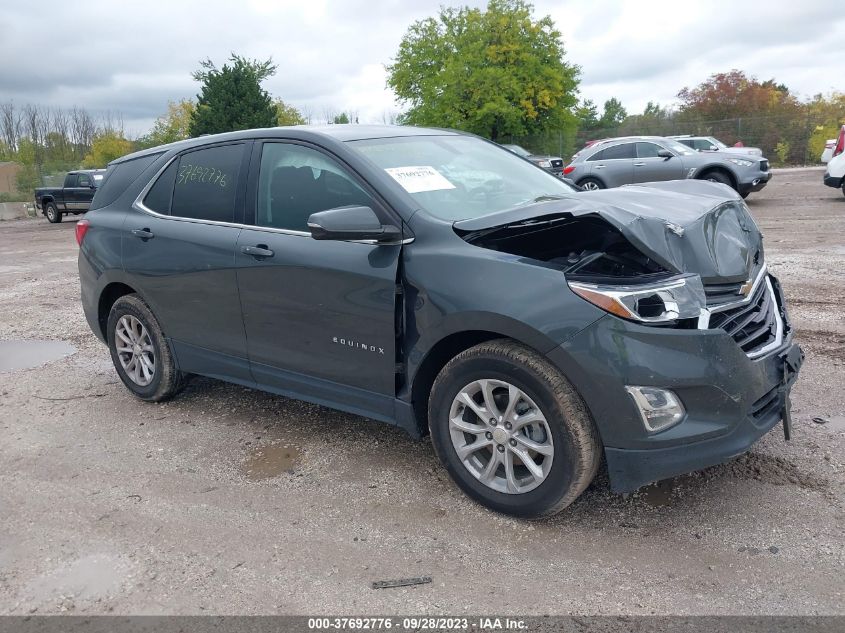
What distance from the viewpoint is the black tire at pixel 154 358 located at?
15.8ft

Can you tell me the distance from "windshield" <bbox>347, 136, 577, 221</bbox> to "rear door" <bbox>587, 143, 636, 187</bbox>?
14.2 metres

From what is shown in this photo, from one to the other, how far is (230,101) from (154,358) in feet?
91.2

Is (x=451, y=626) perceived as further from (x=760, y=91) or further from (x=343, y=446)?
(x=760, y=91)

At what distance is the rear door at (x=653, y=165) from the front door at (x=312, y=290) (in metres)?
14.7

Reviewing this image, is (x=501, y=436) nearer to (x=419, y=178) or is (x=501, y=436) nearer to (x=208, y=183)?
(x=419, y=178)

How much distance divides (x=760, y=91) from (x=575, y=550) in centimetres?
4881

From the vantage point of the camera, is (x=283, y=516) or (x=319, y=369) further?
(x=319, y=369)

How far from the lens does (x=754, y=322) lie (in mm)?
3207

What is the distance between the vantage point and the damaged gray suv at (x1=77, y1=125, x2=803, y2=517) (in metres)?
2.88

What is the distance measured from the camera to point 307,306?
3.80 meters

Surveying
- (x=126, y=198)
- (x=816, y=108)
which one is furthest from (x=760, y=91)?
(x=126, y=198)

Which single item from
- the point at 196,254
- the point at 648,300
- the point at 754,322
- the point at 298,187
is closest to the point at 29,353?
the point at 196,254

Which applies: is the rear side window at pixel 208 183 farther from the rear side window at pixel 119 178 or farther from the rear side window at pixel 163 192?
the rear side window at pixel 119 178

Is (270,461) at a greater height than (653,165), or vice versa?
(653,165)
